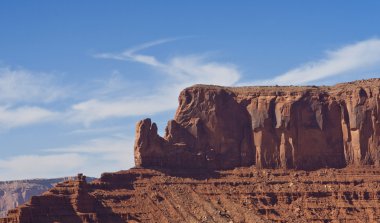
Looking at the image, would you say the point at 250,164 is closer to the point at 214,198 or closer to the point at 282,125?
the point at 282,125

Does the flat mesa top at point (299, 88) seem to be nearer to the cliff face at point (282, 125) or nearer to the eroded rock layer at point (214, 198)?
the cliff face at point (282, 125)

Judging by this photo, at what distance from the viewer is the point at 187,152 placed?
143125mm

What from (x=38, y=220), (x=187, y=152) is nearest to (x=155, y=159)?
(x=187, y=152)

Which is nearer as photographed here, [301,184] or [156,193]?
[156,193]

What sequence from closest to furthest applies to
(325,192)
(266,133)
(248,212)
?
(248,212) < (325,192) < (266,133)

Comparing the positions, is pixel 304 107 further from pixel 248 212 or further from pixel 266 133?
pixel 248 212

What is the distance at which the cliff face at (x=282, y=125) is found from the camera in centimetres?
14788

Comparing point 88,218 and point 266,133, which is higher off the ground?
point 266,133

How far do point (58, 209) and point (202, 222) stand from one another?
1539 centimetres

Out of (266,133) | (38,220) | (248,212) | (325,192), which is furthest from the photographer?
(266,133)

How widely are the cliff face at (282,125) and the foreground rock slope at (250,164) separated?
0.42 feet

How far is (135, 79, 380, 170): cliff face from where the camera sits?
5822 inches

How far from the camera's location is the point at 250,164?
148250 mm

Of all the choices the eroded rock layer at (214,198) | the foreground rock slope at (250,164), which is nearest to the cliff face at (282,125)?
the foreground rock slope at (250,164)
